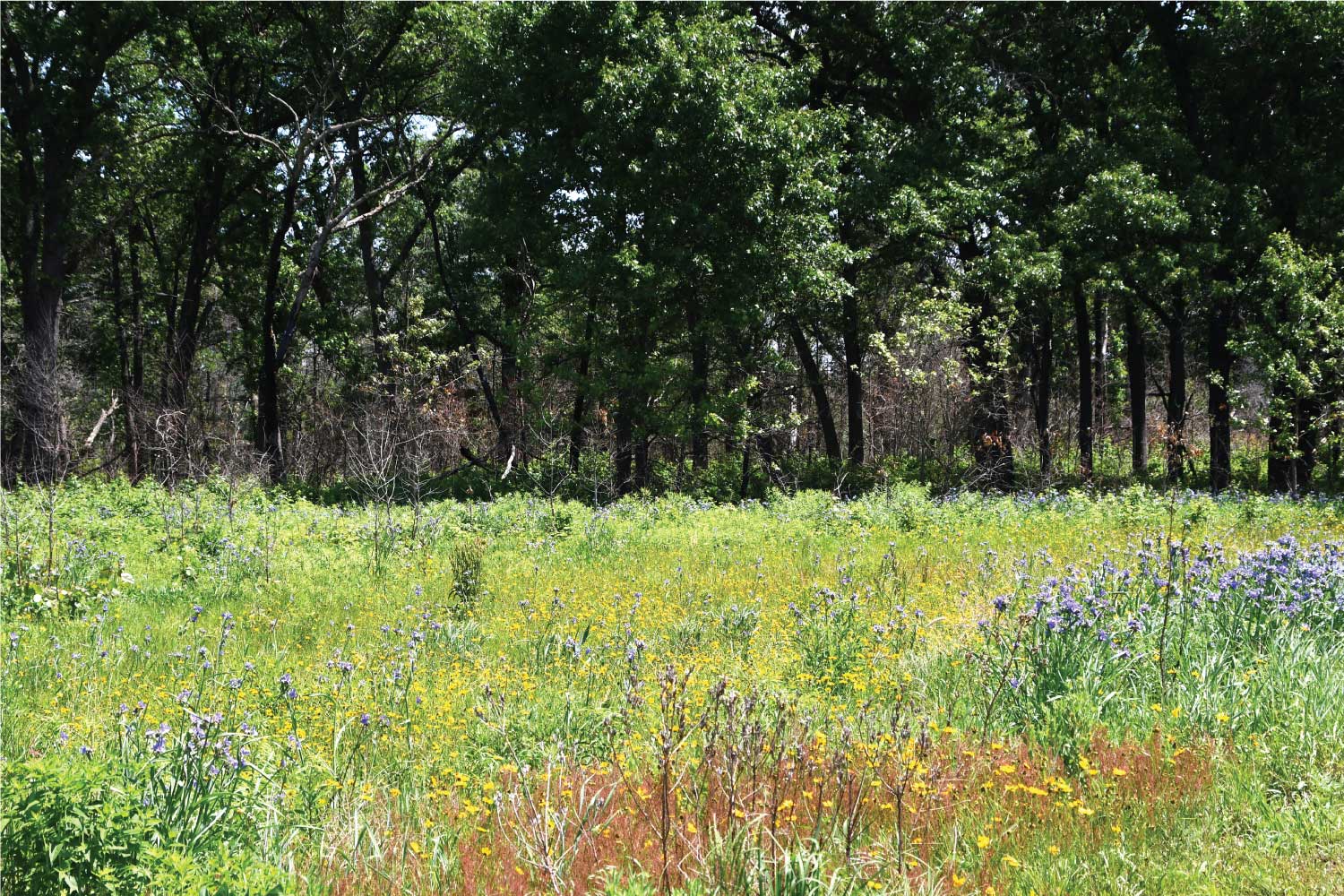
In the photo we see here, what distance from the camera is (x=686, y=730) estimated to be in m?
3.92

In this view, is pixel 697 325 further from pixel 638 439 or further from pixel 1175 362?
pixel 1175 362

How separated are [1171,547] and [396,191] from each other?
22849mm

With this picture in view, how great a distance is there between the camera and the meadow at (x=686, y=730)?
292 centimetres

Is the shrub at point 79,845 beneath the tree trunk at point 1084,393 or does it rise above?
beneath

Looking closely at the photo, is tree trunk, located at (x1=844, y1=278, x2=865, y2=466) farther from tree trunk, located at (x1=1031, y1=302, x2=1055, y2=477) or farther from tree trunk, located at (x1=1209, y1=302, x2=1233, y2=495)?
tree trunk, located at (x1=1209, y1=302, x2=1233, y2=495)

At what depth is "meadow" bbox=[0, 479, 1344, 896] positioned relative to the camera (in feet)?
9.57

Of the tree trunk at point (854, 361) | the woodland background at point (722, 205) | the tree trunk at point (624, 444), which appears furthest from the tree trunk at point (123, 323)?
the tree trunk at point (854, 361)

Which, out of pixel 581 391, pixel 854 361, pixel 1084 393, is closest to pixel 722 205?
pixel 581 391

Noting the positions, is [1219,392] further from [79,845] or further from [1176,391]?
[79,845]

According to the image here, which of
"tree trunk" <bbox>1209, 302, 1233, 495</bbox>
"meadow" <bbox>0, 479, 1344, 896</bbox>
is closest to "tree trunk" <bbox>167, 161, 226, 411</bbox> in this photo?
"meadow" <bbox>0, 479, 1344, 896</bbox>

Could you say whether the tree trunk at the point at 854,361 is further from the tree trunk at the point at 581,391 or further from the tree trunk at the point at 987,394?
the tree trunk at the point at 581,391

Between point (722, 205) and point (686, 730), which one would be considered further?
point (722, 205)

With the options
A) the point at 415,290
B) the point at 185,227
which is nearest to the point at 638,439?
the point at 415,290

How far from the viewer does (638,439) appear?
738 inches
